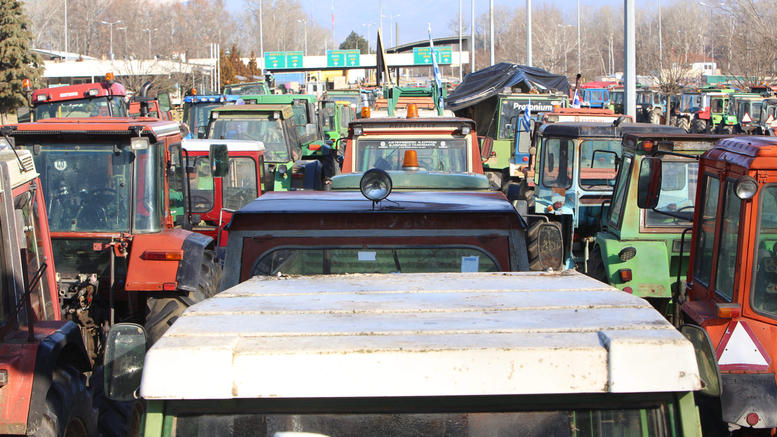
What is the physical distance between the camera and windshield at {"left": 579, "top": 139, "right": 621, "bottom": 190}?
11445mm

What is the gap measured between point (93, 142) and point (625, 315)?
6.19 meters

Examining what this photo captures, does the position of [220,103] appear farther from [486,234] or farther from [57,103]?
[486,234]

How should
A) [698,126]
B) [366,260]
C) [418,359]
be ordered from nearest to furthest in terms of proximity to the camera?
[418,359]
[366,260]
[698,126]

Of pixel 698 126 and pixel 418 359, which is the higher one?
pixel 418 359

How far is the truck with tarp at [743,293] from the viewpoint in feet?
16.5

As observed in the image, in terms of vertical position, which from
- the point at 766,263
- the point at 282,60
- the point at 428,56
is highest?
the point at 428,56

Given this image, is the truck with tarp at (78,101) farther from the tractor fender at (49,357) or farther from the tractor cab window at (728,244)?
the tractor cab window at (728,244)

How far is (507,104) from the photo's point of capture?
82.5ft

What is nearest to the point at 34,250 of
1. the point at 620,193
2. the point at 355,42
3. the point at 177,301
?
the point at 177,301

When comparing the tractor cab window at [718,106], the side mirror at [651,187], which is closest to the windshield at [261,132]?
the side mirror at [651,187]

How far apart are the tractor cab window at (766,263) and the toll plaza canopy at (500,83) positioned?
22.4 metres

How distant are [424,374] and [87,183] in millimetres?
6256

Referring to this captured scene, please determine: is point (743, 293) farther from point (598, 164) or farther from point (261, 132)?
point (261, 132)

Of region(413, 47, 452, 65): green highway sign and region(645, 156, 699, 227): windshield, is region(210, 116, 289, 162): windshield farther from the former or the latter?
region(413, 47, 452, 65): green highway sign
